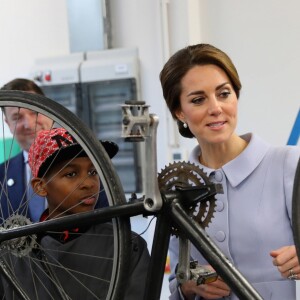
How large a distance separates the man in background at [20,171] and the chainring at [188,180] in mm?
320

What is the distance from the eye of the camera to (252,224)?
123cm

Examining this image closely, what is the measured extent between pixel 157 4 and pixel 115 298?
2109 mm

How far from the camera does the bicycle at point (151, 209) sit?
102 cm

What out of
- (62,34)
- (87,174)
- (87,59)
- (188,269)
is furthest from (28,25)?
(188,269)

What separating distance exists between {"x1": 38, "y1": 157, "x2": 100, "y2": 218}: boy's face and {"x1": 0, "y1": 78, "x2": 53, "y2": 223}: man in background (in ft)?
0.19

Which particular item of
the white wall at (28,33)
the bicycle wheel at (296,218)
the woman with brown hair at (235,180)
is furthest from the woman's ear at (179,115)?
the white wall at (28,33)

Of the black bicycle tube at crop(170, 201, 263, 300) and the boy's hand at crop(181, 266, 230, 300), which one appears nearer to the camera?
the black bicycle tube at crop(170, 201, 263, 300)

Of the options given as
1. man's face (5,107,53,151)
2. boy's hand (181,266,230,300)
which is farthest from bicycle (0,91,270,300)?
man's face (5,107,53,151)

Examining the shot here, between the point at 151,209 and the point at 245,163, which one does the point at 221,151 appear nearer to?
the point at 245,163

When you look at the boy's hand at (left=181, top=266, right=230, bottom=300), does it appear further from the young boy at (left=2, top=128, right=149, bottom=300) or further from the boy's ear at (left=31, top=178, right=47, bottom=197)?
the boy's ear at (left=31, top=178, right=47, bottom=197)

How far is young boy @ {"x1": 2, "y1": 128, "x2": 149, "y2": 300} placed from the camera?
1.23m

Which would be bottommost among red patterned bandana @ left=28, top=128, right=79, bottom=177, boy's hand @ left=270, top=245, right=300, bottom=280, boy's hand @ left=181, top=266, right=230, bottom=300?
boy's hand @ left=181, top=266, right=230, bottom=300

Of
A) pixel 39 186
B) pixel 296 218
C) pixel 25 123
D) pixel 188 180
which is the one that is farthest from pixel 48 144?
pixel 25 123

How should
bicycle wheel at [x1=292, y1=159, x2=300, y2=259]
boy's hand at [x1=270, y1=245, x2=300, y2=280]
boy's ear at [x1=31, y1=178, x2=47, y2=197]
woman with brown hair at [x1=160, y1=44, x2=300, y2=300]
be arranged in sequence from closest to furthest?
bicycle wheel at [x1=292, y1=159, x2=300, y2=259]
boy's hand at [x1=270, y1=245, x2=300, y2=280]
woman with brown hair at [x1=160, y1=44, x2=300, y2=300]
boy's ear at [x1=31, y1=178, x2=47, y2=197]
